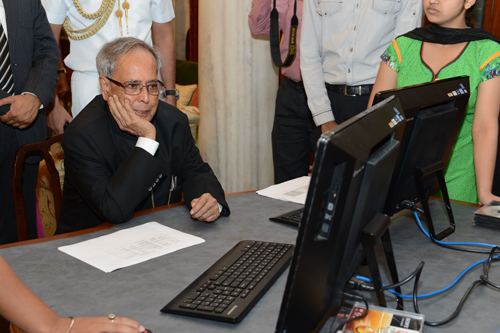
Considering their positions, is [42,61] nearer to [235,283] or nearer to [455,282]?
[235,283]

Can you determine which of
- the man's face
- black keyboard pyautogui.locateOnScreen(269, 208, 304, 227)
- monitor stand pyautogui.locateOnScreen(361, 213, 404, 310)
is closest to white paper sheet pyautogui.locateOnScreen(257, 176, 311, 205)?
black keyboard pyautogui.locateOnScreen(269, 208, 304, 227)

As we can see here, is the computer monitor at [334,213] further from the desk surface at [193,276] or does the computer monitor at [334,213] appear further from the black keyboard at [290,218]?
the black keyboard at [290,218]

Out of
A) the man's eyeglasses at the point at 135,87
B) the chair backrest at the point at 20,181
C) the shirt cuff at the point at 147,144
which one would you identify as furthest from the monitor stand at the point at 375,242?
the chair backrest at the point at 20,181

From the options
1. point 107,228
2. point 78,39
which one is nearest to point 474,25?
point 107,228

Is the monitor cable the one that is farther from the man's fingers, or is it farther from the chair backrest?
the man's fingers

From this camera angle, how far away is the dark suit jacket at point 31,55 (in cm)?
221

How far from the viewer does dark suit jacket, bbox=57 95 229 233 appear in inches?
65.4

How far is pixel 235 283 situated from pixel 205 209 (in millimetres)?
478

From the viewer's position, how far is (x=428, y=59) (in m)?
2.00

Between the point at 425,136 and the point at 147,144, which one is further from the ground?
the point at 425,136

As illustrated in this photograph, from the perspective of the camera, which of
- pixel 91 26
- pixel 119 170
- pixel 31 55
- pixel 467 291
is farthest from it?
pixel 91 26

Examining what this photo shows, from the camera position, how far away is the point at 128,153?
192cm

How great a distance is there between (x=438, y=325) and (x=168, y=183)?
1263 mm

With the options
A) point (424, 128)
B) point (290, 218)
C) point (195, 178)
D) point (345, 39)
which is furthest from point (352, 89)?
point (424, 128)
